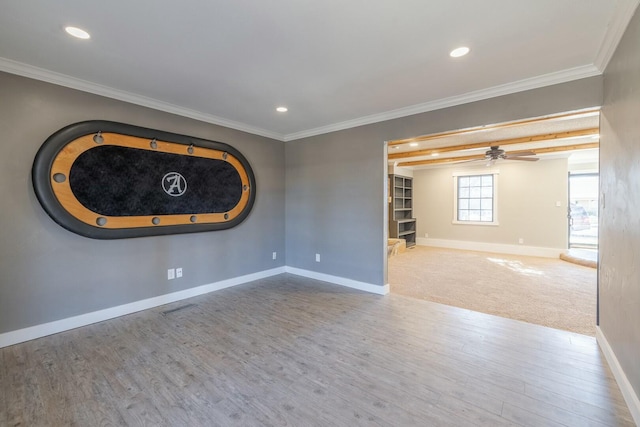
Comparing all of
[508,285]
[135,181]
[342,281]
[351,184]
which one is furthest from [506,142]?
[135,181]

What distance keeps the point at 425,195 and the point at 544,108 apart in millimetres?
5930

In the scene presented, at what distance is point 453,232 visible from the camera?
8.01m

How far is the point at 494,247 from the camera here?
7281 mm

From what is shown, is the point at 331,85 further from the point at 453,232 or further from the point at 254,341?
the point at 453,232

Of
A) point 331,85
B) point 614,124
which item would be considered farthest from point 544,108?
point 331,85

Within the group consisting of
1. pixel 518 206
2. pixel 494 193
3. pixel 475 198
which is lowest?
pixel 518 206

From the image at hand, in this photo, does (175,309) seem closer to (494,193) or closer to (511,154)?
(511,154)

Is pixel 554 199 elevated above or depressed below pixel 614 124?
below

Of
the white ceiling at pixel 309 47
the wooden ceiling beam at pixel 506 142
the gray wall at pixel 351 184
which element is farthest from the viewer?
the wooden ceiling beam at pixel 506 142

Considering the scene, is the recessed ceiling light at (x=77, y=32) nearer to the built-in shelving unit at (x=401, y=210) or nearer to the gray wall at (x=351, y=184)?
the gray wall at (x=351, y=184)

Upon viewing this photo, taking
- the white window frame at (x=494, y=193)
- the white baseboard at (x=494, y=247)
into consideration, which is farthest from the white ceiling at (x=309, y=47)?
the white baseboard at (x=494, y=247)

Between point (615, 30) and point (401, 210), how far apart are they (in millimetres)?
6524

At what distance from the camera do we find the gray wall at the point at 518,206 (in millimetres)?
6520

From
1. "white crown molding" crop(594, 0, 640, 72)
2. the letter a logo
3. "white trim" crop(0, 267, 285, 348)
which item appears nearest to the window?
"white crown molding" crop(594, 0, 640, 72)
